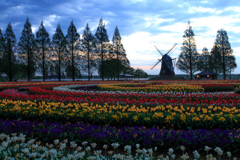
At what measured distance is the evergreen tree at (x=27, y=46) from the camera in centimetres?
3422

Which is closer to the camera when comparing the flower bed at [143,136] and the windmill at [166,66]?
the flower bed at [143,136]

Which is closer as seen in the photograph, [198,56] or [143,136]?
[143,136]

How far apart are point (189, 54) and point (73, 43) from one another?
2193cm

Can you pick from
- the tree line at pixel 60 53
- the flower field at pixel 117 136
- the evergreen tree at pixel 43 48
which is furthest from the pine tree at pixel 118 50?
the flower field at pixel 117 136

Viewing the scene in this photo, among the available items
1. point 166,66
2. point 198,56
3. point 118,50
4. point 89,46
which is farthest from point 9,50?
point 198,56

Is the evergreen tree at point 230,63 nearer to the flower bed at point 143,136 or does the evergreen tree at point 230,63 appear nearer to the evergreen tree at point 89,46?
the evergreen tree at point 89,46

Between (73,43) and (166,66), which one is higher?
(73,43)

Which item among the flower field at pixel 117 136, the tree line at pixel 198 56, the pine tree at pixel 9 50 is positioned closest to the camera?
the flower field at pixel 117 136

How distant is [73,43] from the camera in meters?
37.0

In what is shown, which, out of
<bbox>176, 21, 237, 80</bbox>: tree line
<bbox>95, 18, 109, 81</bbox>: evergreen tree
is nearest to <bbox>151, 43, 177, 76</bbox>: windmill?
<bbox>176, 21, 237, 80</bbox>: tree line

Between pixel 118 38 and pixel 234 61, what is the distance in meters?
24.2

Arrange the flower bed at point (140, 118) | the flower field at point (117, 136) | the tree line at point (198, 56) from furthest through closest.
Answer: the tree line at point (198, 56) → the flower bed at point (140, 118) → the flower field at point (117, 136)

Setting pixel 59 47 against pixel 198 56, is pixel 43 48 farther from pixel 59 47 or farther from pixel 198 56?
pixel 198 56

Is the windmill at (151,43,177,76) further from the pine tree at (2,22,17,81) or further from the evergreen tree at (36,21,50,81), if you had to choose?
the pine tree at (2,22,17,81)
